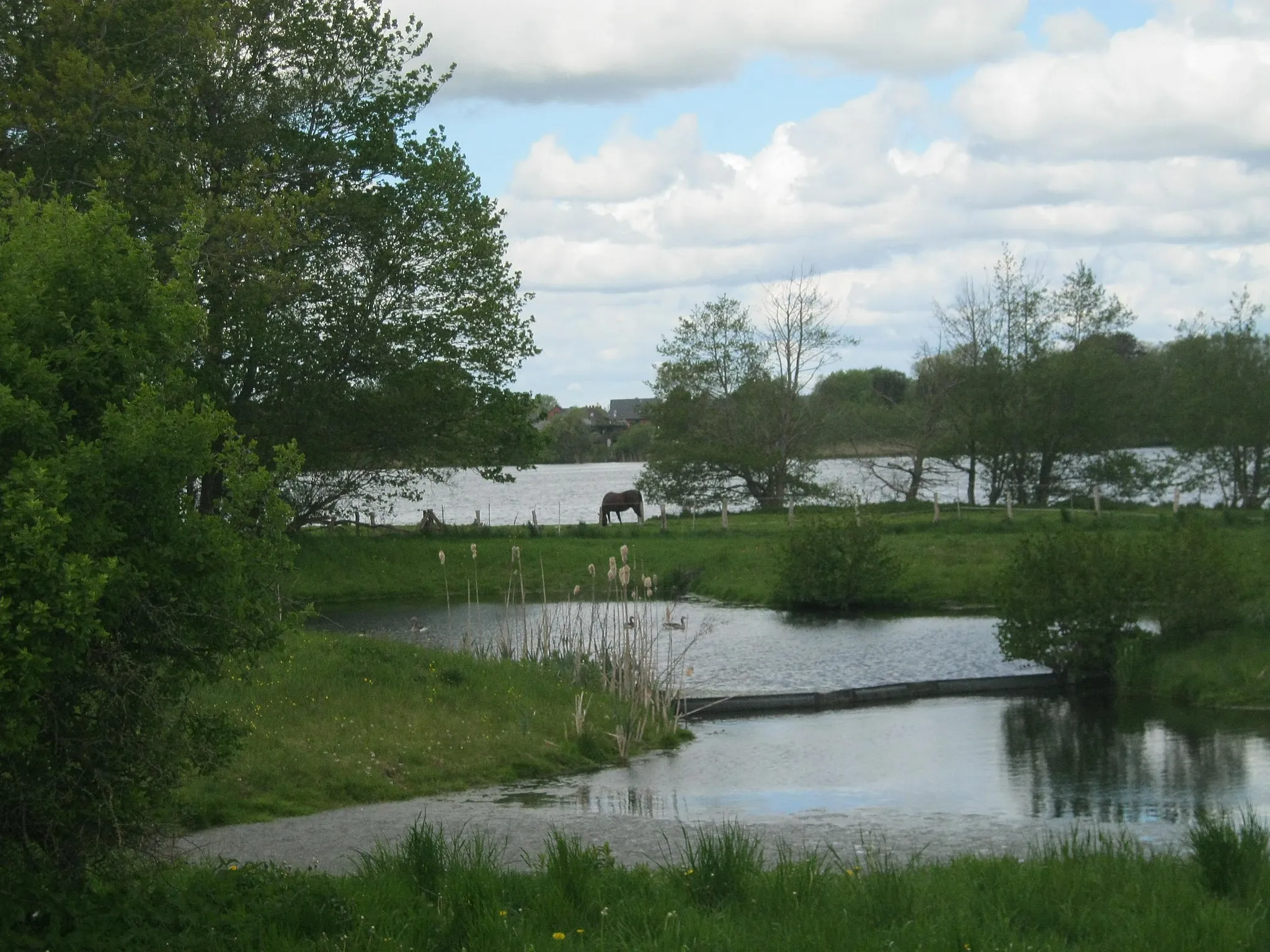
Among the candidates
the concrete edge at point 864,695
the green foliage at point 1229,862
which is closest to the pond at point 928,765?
the concrete edge at point 864,695

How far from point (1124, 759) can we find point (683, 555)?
Answer: 944 inches

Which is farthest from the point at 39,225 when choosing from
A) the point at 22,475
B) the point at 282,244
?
the point at 282,244

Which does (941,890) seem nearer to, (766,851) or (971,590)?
(766,851)

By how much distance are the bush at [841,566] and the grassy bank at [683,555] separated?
2.51ft

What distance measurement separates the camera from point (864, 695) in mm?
20750

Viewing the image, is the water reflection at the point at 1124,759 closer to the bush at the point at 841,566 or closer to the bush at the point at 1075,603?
the bush at the point at 1075,603

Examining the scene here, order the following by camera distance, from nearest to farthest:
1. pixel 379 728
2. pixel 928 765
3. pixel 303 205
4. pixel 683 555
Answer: pixel 379 728
pixel 928 765
pixel 303 205
pixel 683 555

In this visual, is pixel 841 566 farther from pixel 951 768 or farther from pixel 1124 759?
pixel 951 768

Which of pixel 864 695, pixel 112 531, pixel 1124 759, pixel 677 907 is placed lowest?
pixel 1124 759

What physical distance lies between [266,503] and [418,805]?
632cm

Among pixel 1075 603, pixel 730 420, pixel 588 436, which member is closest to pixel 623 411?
pixel 588 436

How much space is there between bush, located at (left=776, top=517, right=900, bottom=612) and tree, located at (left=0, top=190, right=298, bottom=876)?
87.0ft

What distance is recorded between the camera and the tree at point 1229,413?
47.4 meters

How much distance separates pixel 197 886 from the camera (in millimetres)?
7031
